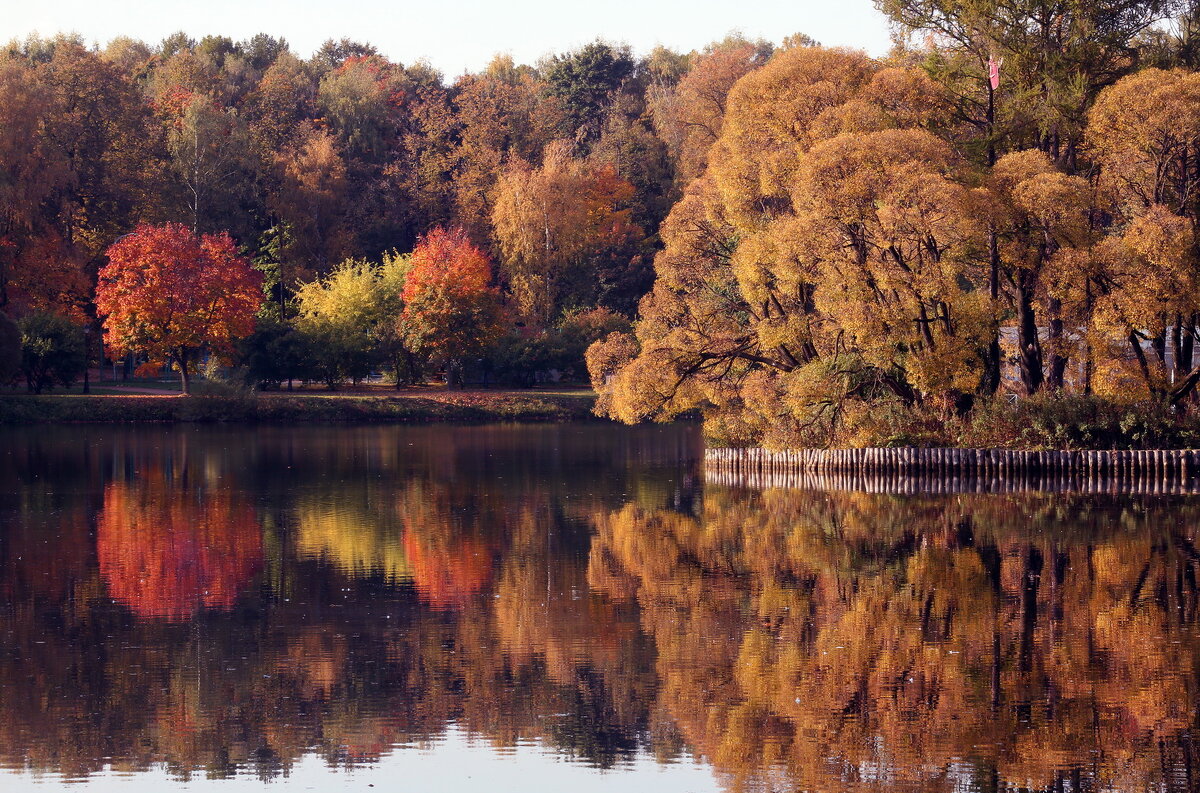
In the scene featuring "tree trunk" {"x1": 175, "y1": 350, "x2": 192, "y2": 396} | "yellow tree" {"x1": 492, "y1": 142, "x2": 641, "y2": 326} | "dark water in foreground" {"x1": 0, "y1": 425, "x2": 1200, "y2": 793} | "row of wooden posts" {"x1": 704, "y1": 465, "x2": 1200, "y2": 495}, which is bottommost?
"dark water in foreground" {"x1": 0, "y1": 425, "x2": 1200, "y2": 793}

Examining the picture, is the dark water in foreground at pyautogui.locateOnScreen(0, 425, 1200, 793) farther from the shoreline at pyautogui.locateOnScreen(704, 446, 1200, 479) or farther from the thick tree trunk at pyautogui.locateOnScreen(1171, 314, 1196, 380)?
the thick tree trunk at pyautogui.locateOnScreen(1171, 314, 1196, 380)

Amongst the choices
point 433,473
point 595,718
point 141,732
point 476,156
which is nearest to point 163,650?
point 141,732

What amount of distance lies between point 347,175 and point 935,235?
56909 mm

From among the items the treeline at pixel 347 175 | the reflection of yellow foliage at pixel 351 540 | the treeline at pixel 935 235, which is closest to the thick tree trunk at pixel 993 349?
the treeline at pixel 935 235

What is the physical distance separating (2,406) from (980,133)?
42.1 m

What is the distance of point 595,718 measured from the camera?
14.3 meters

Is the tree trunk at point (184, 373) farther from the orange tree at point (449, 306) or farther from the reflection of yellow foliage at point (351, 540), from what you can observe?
the reflection of yellow foliage at point (351, 540)

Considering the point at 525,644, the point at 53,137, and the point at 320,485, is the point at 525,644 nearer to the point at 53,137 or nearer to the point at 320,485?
the point at 320,485

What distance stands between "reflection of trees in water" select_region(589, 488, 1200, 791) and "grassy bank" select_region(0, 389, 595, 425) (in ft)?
126

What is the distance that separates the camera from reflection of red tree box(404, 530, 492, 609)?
821 inches

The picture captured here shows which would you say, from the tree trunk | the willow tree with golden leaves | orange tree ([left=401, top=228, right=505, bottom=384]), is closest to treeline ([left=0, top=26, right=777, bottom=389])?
orange tree ([left=401, top=228, right=505, bottom=384])

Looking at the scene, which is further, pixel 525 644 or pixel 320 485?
pixel 320 485

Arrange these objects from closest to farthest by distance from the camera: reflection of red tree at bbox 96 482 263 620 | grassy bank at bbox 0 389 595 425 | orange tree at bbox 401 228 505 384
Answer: reflection of red tree at bbox 96 482 263 620
grassy bank at bbox 0 389 595 425
orange tree at bbox 401 228 505 384

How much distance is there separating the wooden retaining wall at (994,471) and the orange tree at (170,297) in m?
36.2
